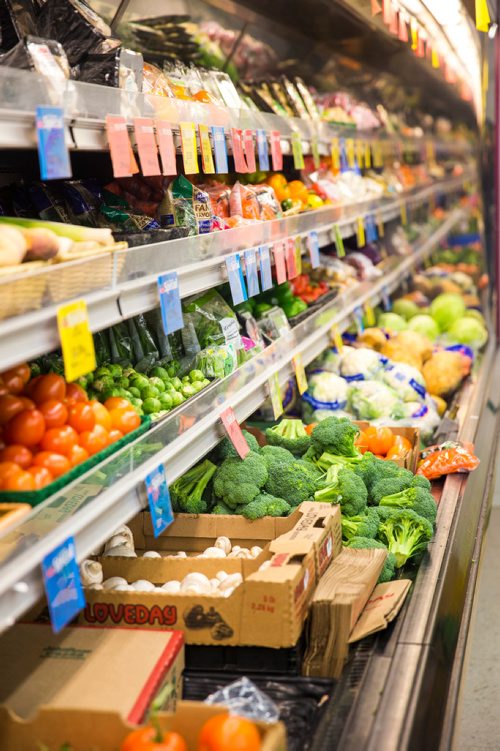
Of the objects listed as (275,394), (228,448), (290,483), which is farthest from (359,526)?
(275,394)

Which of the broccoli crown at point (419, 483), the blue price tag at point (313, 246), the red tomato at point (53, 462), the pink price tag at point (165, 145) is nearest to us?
the red tomato at point (53, 462)

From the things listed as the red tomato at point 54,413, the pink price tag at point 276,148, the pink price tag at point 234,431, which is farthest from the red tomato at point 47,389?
the pink price tag at point 276,148

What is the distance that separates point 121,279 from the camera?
73.9 inches

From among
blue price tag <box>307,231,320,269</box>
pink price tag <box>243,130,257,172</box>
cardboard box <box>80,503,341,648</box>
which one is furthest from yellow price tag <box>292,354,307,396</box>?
cardboard box <box>80,503,341,648</box>

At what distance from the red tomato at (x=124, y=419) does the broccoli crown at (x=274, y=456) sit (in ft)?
2.51

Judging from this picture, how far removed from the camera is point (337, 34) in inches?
200

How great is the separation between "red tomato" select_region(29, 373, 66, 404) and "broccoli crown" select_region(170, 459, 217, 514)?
0.74 meters

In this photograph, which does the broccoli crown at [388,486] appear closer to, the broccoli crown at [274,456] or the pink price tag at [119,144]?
the broccoli crown at [274,456]

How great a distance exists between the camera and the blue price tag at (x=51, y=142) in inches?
62.2

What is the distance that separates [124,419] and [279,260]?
4.08 ft

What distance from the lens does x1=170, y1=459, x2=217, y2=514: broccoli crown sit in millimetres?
2555

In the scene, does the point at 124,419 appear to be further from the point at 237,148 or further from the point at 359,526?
the point at 237,148

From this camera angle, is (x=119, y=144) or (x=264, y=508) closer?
(x=119, y=144)

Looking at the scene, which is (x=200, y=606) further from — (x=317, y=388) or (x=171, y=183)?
(x=317, y=388)
